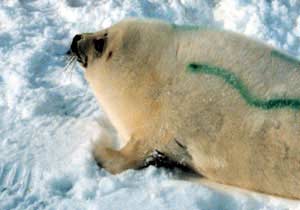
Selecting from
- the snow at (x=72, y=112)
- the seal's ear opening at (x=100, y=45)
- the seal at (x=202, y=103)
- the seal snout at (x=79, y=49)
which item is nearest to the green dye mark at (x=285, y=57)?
the seal at (x=202, y=103)

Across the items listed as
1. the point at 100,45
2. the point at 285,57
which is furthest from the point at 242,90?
the point at 100,45

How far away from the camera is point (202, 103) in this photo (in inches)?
137

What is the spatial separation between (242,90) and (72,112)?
1.21 meters

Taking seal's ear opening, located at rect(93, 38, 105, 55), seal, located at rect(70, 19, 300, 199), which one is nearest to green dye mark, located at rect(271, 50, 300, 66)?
seal, located at rect(70, 19, 300, 199)

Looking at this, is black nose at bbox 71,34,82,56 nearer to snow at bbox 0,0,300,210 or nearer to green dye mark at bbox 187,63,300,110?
snow at bbox 0,0,300,210

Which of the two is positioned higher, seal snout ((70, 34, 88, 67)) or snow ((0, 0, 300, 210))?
seal snout ((70, 34, 88, 67))

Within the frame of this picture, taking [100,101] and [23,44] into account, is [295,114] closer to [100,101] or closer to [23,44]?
[100,101]

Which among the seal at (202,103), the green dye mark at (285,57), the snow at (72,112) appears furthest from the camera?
the green dye mark at (285,57)

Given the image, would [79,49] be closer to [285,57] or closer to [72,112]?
[72,112]

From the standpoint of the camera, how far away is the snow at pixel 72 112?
314 centimetres

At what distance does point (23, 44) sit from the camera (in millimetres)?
4746

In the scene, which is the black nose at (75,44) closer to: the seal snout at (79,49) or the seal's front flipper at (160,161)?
the seal snout at (79,49)

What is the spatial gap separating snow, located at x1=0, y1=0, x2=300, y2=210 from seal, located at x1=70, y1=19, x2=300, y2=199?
115 millimetres

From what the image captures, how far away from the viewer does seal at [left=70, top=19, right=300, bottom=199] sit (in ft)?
10.7
